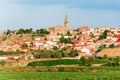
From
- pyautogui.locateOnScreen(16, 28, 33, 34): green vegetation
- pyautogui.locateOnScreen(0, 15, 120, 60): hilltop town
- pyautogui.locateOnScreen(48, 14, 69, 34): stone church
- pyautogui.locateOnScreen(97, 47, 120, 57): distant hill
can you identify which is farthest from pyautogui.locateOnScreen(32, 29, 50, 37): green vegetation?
pyautogui.locateOnScreen(97, 47, 120, 57): distant hill

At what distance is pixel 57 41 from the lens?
120000 millimetres

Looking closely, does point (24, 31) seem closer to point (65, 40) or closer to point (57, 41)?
point (57, 41)

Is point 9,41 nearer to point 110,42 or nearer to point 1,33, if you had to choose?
point 1,33

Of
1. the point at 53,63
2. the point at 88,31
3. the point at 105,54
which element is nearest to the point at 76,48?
the point at 105,54

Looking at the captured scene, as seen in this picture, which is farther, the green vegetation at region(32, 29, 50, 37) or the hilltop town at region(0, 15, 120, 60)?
the green vegetation at region(32, 29, 50, 37)

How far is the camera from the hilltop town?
303 feet

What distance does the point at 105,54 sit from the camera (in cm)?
8131

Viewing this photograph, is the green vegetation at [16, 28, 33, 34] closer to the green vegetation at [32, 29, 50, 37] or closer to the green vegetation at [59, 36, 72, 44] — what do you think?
the green vegetation at [32, 29, 50, 37]

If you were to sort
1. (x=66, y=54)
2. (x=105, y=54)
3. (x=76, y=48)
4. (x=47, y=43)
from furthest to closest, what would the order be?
(x=47, y=43) < (x=76, y=48) < (x=66, y=54) < (x=105, y=54)

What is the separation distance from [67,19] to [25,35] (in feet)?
73.7

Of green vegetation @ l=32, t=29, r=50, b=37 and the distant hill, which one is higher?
green vegetation @ l=32, t=29, r=50, b=37

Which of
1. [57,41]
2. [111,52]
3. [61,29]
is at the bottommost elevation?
[111,52]

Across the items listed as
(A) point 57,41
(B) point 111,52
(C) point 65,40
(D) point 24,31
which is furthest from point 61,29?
(B) point 111,52

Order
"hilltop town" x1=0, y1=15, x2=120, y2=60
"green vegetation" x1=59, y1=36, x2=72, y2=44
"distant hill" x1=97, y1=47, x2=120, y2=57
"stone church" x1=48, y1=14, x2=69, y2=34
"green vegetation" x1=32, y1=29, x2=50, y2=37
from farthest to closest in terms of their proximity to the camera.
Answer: "stone church" x1=48, y1=14, x2=69, y2=34 → "green vegetation" x1=32, y1=29, x2=50, y2=37 → "green vegetation" x1=59, y1=36, x2=72, y2=44 → "hilltop town" x1=0, y1=15, x2=120, y2=60 → "distant hill" x1=97, y1=47, x2=120, y2=57
